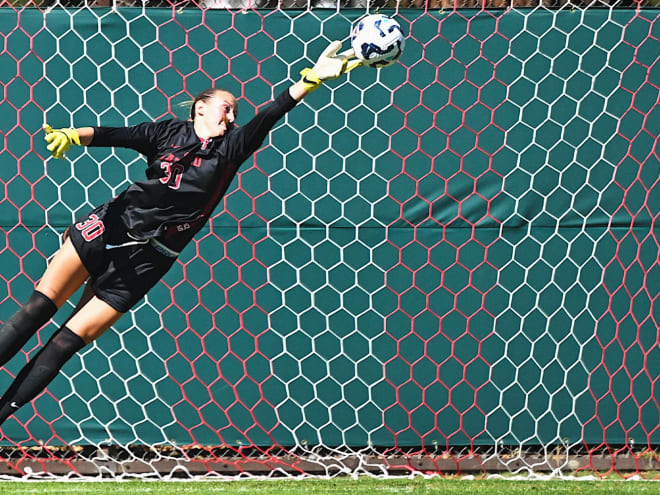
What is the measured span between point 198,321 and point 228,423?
1.49 feet

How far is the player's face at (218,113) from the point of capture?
3160 millimetres

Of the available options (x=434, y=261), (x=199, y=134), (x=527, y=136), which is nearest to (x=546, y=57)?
(x=527, y=136)

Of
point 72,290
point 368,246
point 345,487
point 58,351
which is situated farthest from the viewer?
point 368,246

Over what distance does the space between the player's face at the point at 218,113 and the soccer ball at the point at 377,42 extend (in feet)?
1.71

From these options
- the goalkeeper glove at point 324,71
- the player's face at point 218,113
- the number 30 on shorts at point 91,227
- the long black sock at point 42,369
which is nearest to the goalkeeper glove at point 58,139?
the number 30 on shorts at point 91,227

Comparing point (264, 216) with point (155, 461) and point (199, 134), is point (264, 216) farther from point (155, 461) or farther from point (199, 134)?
point (155, 461)

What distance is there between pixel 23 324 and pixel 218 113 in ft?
3.20

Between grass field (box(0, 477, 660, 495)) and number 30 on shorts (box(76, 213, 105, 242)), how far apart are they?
108 centimetres

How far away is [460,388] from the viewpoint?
3.83 meters

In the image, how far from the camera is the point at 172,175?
3068 mm

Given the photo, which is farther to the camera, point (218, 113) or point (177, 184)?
point (218, 113)

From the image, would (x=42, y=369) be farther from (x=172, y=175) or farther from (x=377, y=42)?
(x=377, y=42)

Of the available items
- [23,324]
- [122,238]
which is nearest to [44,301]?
[23,324]

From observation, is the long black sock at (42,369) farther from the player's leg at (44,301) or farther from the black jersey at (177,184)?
the black jersey at (177,184)
